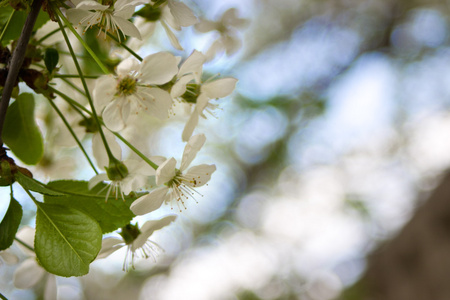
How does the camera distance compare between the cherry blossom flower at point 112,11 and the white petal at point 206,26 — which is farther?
the white petal at point 206,26

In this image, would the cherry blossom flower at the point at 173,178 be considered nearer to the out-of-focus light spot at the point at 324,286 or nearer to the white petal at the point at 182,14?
the white petal at the point at 182,14

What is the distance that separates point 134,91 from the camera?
1.16 ft

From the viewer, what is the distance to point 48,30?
16.0 inches

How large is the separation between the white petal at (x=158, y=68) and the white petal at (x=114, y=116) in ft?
0.12

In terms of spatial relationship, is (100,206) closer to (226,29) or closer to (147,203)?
(147,203)

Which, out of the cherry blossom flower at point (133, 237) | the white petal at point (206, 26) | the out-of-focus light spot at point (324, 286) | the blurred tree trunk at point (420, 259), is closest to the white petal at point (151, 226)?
the cherry blossom flower at point (133, 237)

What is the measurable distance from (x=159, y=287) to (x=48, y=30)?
229 cm

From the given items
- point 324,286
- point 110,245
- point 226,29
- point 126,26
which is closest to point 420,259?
point 324,286

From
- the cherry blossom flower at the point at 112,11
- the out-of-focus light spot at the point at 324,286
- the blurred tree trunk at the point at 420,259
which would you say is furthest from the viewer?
the out-of-focus light spot at the point at 324,286

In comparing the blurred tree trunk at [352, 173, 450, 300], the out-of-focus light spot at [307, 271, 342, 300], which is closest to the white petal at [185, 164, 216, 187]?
→ the blurred tree trunk at [352, 173, 450, 300]

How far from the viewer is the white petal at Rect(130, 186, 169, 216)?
301mm

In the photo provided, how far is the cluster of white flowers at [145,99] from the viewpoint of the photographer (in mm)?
307

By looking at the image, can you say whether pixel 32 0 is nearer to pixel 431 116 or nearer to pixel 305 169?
pixel 305 169

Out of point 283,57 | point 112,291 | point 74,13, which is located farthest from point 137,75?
point 112,291
